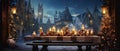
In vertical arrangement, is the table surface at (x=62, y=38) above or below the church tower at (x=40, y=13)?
below

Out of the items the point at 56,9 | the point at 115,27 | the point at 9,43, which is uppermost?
the point at 56,9

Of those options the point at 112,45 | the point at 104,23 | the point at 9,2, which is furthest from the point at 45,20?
the point at 112,45

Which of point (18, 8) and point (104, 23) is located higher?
point (18, 8)

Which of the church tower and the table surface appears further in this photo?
the church tower

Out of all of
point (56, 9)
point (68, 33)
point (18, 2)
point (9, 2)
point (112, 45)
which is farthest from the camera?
point (18, 2)

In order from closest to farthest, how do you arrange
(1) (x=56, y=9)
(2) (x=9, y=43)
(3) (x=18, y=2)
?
(2) (x=9, y=43) → (1) (x=56, y=9) → (3) (x=18, y=2)

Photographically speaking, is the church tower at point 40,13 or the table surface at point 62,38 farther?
the church tower at point 40,13

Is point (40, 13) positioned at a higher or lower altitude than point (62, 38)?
higher

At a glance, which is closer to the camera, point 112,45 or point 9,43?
point 112,45

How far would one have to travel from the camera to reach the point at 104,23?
13680 millimetres

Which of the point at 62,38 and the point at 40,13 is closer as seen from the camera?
the point at 62,38

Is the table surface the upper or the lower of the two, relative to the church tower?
A: lower

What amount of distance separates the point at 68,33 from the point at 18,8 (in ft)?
33.5

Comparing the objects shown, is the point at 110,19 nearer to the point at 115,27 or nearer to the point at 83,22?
the point at 115,27
